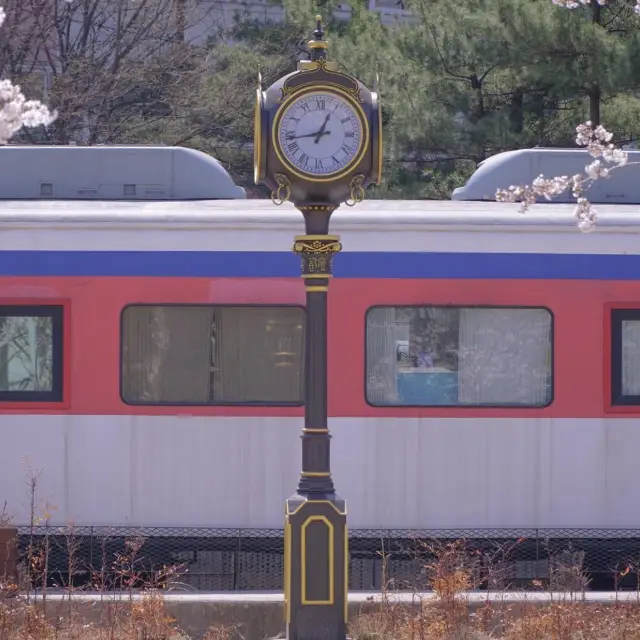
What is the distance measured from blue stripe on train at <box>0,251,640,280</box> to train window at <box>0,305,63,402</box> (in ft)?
0.96

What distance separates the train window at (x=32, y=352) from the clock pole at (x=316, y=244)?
279 cm

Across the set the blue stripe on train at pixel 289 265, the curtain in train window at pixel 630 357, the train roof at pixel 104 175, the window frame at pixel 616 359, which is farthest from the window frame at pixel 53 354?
the curtain in train window at pixel 630 357

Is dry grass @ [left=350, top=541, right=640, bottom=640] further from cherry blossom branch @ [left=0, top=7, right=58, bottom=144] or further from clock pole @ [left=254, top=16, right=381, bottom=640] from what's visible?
cherry blossom branch @ [left=0, top=7, right=58, bottom=144]

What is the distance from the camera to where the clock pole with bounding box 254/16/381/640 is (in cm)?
694

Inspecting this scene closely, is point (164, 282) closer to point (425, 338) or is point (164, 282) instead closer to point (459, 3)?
point (425, 338)

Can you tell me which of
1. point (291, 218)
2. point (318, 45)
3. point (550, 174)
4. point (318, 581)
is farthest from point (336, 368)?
point (318, 45)

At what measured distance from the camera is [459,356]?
9156 mm

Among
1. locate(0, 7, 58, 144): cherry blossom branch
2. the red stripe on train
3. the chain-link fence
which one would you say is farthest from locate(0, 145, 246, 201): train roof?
locate(0, 7, 58, 144): cherry blossom branch

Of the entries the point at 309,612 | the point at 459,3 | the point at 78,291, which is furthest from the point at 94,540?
the point at 459,3

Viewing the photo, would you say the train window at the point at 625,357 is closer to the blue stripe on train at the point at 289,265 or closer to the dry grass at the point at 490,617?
the blue stripe on train at the point at 289,265

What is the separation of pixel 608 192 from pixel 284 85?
3.71m

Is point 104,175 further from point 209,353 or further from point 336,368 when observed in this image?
→ point 336,368

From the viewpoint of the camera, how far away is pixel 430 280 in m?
9.11

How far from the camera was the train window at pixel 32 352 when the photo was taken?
9156mm
